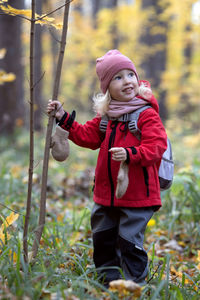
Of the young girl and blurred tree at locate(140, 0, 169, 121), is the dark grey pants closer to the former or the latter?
the young girl

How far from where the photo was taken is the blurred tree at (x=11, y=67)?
7942 millimetres

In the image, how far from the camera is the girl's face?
248 centimetres

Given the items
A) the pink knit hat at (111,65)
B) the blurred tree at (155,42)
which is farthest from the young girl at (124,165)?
the blurred tree at (155,42)

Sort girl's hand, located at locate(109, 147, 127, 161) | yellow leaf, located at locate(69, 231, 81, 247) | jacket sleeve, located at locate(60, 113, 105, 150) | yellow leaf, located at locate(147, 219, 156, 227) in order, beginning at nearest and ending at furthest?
girl's hand, located at locate(109, 147, 127, 161) → jacket sleeve, located at locate(60, 113, 105, 150) → yellow leaf, located at locate(69, 231, 81, 247) → yellow leaf, located at locate(147, 219, 156, 227)

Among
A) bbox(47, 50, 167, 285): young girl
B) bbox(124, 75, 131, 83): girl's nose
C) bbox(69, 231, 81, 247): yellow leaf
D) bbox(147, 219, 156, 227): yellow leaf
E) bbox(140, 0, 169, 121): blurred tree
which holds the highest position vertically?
bbox(140, 0, 169, 121): blurred tree

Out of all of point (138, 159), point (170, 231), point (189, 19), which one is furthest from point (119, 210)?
point (189, 19)

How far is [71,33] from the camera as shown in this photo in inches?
685

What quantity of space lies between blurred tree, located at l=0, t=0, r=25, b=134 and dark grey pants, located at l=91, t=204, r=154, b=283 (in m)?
5.60

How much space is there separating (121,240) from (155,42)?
35.5 ft

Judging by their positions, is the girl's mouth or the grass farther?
the girl's mouth

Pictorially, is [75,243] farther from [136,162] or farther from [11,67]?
[11,67]

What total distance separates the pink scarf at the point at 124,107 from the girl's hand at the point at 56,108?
1.20 feet

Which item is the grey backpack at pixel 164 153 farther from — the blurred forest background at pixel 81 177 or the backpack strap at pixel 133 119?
the blurred forest background at pixel 81 177

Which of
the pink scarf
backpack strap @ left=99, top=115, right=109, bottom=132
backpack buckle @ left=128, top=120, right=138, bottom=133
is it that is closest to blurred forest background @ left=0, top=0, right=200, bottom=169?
backpack strap @ left=99, top=115, right=109, bottom=132
